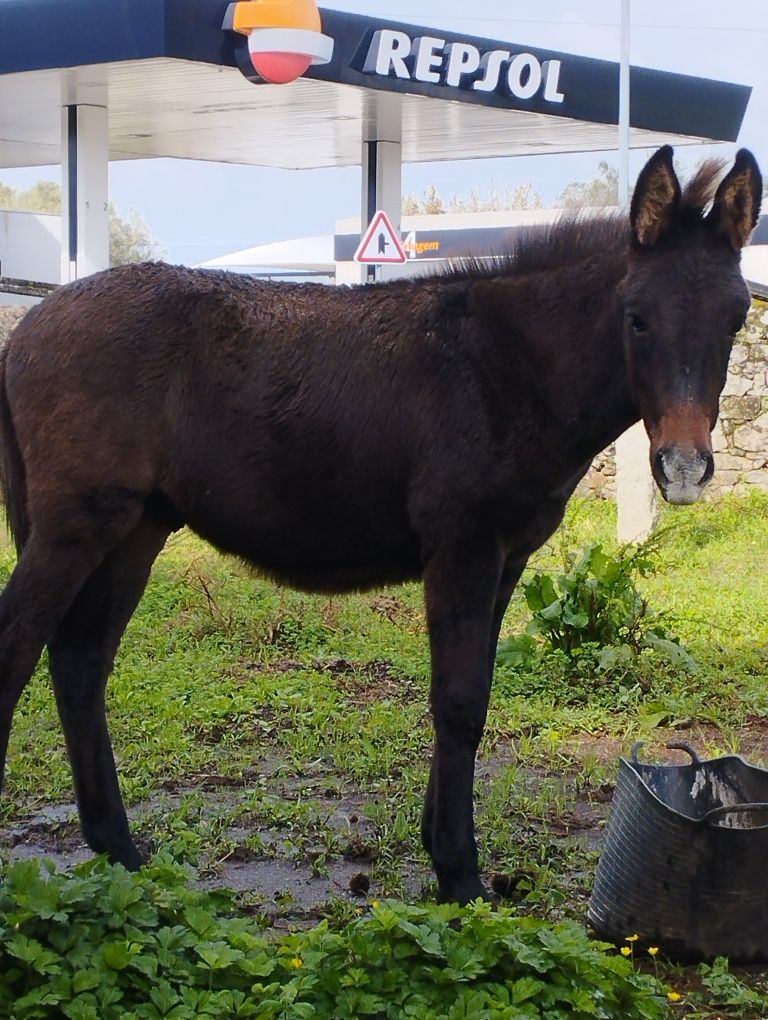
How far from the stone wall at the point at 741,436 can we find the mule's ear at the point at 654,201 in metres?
9.82

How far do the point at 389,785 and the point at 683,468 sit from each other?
2.47 metres

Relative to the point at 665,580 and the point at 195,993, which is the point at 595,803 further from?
the point at 665,580

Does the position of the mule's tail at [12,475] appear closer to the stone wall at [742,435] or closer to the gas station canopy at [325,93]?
the stone wall at [742,435]

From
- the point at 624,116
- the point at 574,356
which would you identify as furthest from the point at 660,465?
the point at 624,116

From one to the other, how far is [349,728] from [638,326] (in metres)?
3.06

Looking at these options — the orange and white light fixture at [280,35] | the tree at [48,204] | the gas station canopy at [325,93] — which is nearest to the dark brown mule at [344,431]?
the orange and white light fixture at [280,35]

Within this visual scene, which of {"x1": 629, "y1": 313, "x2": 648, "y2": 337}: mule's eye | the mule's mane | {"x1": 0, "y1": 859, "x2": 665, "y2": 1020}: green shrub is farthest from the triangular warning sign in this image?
{"x1": 0, "y1": 859, "x2": 665, "y2": 1020}: green shrub

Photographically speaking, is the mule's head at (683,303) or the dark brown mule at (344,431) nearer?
the mule's head at (683,303)

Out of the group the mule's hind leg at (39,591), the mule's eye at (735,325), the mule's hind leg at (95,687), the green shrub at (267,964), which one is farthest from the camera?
the mule's hind leg at (95,687)

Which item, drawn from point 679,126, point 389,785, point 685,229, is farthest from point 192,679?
point 679,126

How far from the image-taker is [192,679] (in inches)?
289

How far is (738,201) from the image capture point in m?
4.21

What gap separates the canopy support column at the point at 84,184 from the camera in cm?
1786

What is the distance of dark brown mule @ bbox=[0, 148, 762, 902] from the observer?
4305mm
